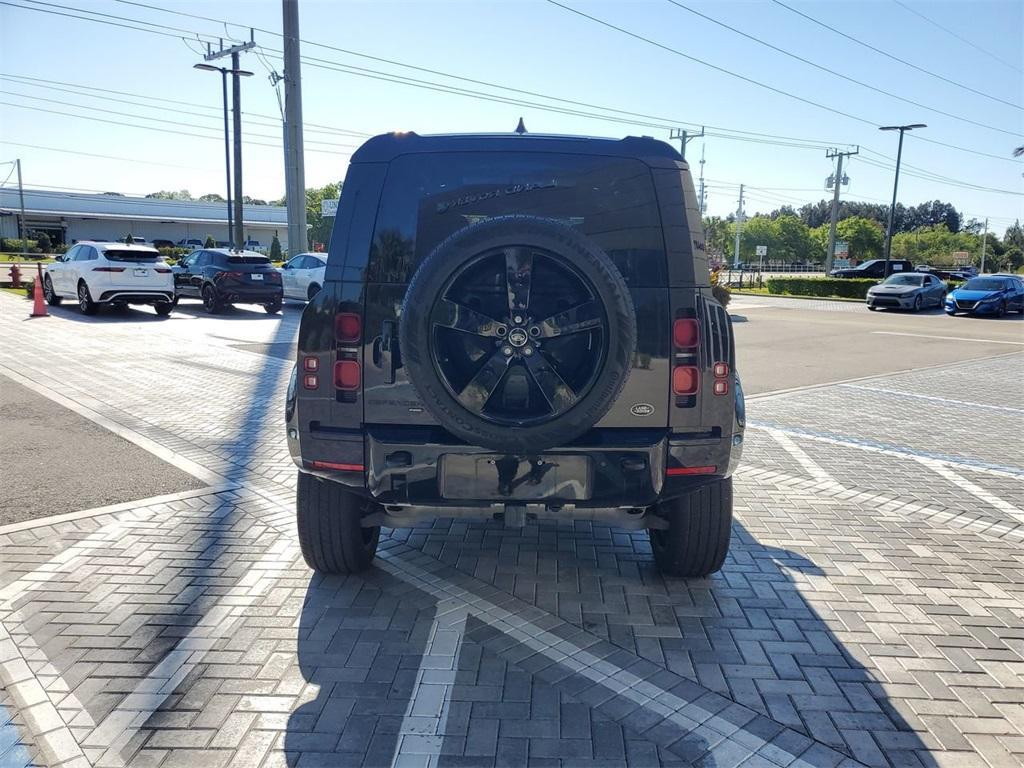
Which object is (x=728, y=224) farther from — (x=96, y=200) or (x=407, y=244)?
(x=407, y=244)

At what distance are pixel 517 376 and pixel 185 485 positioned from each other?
3.64m

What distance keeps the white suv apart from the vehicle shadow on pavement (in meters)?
15.7

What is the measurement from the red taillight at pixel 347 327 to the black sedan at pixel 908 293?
29137 millimetres

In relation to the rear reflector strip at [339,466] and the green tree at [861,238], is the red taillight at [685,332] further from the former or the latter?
the green tree at [861,238]

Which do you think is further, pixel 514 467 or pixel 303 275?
pixel 303 275

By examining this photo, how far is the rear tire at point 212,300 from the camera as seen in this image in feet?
63.8

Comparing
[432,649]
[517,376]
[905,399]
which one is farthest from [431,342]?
[905,399]

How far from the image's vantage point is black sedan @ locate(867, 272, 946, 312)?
27.9 metres

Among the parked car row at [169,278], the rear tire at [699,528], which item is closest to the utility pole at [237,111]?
the parked car row at [169,278]

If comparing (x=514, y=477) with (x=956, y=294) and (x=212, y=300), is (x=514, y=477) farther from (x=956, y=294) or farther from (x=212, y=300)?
(x=956, y=294)

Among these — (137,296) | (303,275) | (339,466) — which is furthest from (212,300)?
(339,466)

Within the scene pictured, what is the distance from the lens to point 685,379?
11.0ft

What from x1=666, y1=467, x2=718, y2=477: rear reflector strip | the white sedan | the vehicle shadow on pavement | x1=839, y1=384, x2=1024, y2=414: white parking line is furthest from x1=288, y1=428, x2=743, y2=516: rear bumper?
the white sedan

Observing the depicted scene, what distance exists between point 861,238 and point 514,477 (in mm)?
95478
